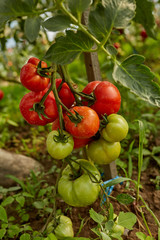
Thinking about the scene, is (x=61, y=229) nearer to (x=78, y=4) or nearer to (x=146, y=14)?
(x=78, y=4)

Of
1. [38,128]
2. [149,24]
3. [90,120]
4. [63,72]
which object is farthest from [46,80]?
[38,128]

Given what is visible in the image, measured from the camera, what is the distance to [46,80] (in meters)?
0.76

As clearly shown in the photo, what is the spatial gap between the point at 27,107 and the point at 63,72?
170 millimetres

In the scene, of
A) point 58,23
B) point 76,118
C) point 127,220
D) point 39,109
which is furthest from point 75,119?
point 127,220

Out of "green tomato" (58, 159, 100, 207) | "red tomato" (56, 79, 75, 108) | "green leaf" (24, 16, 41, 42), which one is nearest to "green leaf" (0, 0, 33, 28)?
"green leaf" (24, 16, 41, 42)

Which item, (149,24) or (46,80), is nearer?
(46,80)

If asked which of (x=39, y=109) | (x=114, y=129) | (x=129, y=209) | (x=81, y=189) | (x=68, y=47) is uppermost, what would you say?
(x=68, y=47)

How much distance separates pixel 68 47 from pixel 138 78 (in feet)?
0.70

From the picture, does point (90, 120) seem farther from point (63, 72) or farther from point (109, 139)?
point (63, 72)

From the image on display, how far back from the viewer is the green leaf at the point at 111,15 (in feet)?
2.02

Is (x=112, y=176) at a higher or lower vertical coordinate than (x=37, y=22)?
lower

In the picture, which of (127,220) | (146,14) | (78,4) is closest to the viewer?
(78,4)

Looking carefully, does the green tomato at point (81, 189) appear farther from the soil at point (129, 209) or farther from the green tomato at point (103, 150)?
the soil at point (129, 209)

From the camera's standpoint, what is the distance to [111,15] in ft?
2.02
